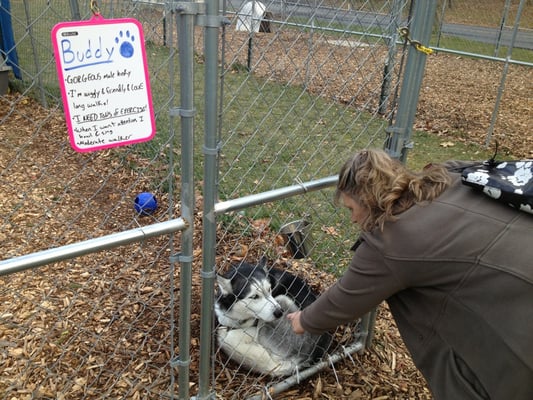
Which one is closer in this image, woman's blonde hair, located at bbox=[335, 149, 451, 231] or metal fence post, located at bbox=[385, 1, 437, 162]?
woman's blonde hair, located at bbox=[335, 149, 451, 231]

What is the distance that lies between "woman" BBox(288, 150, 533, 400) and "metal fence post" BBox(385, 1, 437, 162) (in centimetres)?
57

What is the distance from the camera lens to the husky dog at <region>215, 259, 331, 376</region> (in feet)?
8.78

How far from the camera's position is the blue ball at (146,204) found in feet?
13.5

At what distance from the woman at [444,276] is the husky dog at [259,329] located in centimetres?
87

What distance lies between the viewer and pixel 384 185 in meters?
1.73

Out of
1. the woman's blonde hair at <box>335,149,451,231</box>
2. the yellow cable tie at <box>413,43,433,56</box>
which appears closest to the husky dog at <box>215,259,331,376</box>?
the woman's blonde hair at <box>335,149,451,231</box>

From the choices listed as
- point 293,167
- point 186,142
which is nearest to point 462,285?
point 186,142

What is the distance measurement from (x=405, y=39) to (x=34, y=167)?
165 inches

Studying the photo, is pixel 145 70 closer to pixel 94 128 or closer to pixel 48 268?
pixel 94 128

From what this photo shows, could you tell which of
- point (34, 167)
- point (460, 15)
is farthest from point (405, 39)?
point (460, 15)

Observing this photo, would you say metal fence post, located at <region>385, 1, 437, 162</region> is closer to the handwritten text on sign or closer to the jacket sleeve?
the jacket sleeve

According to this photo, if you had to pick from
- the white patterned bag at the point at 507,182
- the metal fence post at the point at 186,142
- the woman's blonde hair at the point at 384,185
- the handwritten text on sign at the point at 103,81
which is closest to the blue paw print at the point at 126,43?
the handwritten text on sign at the point at 103,81

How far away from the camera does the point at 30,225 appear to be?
398 centimetres

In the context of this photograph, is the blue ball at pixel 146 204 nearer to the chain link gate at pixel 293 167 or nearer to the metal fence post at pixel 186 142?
the chain link gate at pixel 293 167
